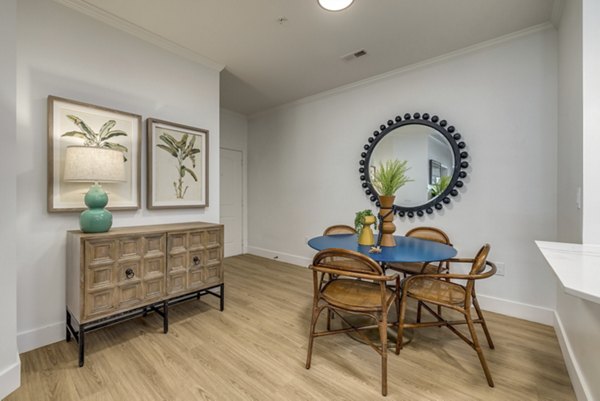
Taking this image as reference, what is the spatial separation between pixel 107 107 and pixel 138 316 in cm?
196

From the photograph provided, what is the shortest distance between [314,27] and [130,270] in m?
2.67

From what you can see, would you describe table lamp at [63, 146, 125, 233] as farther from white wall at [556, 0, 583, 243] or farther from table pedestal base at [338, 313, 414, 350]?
white wall at [556, 0, 583, 243]

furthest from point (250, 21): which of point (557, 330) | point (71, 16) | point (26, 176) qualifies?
point (557, 330)

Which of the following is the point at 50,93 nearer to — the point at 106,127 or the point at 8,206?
the point at 106,127

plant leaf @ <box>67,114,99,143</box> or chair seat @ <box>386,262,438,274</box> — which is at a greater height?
plant leaf @ <box>67,114,99,143</box>

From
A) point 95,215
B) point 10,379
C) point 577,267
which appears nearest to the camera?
point 577,267

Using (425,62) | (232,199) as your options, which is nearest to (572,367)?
(425,62)

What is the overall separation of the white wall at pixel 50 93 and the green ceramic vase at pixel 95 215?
278 mm

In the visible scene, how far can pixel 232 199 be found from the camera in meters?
4.93

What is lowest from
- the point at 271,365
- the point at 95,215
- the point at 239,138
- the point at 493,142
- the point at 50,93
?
the point at 271,365

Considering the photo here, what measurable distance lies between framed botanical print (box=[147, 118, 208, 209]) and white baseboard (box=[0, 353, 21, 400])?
1.39m

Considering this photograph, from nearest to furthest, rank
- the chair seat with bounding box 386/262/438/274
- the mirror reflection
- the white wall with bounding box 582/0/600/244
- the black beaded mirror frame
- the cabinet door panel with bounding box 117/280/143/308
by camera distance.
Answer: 1. the white wall with bounding box 582/0/600/244
2. the cabinet door panel with bounding box 117/280/143/308
3. the chair seat with bounding box 386/262/438/274
4. the black beaded mirror frame
5. the mirror reflection

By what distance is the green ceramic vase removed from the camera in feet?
6.34

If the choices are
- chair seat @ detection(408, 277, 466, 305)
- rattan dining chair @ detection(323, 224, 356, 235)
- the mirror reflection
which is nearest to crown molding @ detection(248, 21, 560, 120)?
the mirror reflection
